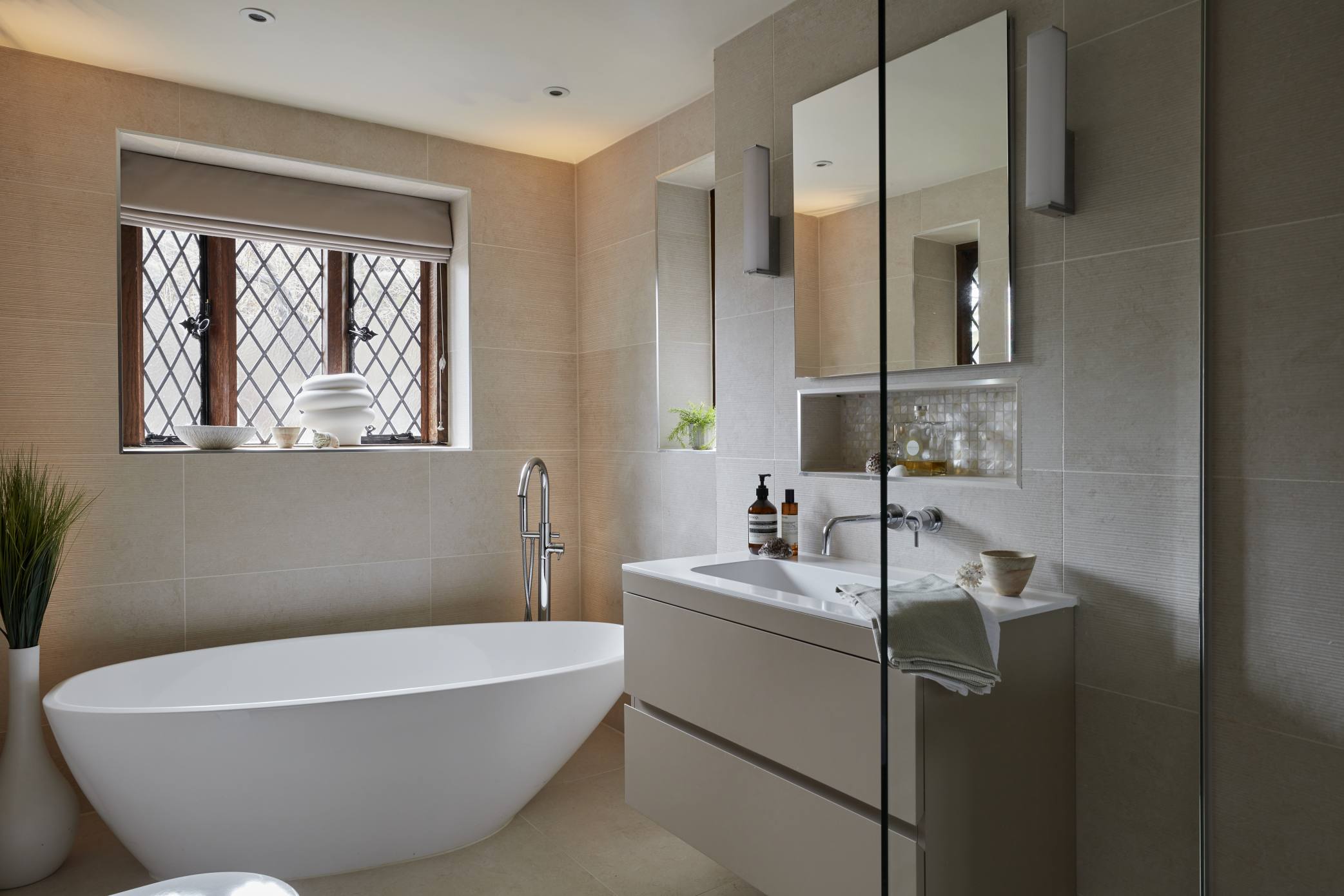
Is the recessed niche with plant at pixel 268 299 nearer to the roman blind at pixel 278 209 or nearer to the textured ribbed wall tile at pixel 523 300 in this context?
the roman blind at pixel 278 209

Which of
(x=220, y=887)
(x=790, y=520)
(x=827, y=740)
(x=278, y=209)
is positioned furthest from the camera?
(x=278, y=209)

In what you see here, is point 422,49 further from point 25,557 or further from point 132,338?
point 25,557

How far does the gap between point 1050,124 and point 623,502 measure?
2.89 m

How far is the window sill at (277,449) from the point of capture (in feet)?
9.18

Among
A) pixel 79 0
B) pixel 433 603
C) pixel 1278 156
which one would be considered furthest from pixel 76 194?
pixel 1278 156

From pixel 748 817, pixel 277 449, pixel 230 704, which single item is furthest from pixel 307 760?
pixel 277 449

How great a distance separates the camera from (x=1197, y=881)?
518 millimetres

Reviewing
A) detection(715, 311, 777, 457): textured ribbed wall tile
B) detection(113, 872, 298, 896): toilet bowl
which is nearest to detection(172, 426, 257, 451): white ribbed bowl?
detection(715, 311, 777, 457): textured ribbed wall tile

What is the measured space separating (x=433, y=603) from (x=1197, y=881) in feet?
9.98

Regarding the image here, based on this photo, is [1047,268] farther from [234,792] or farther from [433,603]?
[433,603]

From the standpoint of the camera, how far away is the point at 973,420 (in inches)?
25.4

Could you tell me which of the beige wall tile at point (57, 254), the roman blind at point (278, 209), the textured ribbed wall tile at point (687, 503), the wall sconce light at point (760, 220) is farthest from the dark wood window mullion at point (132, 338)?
the wall sconce light at point (760, 220)

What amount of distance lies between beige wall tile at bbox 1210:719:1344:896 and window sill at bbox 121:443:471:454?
297cm

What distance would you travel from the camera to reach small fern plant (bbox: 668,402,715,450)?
2996mm
